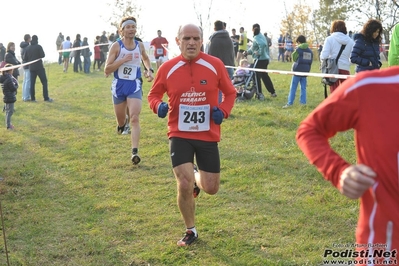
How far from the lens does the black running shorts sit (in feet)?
18.4

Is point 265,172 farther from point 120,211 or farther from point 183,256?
point 183,256

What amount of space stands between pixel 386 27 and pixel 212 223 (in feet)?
117

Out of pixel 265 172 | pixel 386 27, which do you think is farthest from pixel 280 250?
pixel 386 27

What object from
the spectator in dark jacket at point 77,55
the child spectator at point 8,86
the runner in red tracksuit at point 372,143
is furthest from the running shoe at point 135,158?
the spectator in dark jacket at point 77,55

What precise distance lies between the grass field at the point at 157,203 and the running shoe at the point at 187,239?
3.4 inches

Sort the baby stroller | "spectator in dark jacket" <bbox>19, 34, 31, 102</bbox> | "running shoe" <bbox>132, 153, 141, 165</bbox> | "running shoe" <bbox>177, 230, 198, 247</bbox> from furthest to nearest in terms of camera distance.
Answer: "spectator in dark jacket" <bbox>19, 34, 31, 102</bbox> < the baby stroller < "running shoe" <bbox>132, 153, 141, 165</bbox> < "running shoe" <bbox>177, 230, 198, 247</bbox>

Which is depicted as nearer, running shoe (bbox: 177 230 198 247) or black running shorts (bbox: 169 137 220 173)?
black running shorts (bbox: 169 137 220 173)

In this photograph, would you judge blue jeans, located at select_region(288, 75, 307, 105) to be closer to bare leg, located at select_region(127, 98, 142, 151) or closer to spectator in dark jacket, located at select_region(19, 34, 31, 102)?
bare leg, located at select_region(127, 98, 142, 151)

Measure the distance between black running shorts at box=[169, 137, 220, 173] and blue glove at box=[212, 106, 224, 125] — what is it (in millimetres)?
245

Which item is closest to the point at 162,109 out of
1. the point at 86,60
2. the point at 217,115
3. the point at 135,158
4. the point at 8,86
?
the point at 217,115

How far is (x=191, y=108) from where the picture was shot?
18.5ft

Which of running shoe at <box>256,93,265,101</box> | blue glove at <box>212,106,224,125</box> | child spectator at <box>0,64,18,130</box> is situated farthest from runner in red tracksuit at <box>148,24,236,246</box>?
running shoe at <box>256,93,265,101</box>

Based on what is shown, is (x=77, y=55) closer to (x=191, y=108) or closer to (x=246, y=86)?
(x=246, y=86)

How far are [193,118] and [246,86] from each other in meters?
10.1
